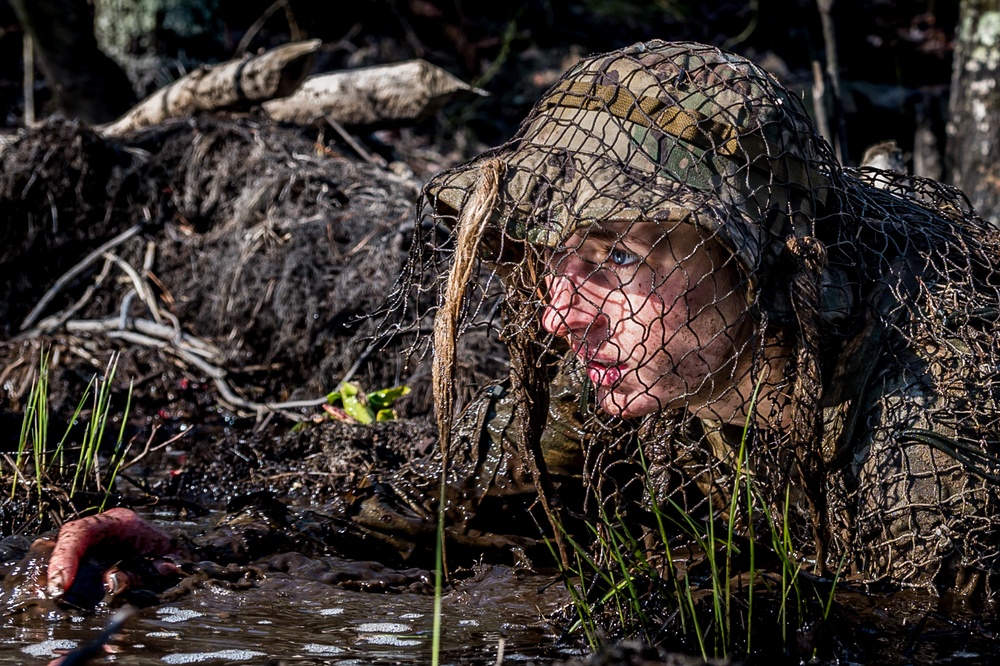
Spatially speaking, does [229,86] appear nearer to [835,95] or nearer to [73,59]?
[73,59]

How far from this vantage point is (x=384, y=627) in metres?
3.24

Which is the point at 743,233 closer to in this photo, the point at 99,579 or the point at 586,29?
the point at 99,579

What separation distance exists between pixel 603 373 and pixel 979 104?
18.6 feet

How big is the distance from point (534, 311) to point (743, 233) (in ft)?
2.06

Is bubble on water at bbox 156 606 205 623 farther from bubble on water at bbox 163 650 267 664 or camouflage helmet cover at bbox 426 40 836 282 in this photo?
camouflage helmet cover at bbox 426 40 836 282

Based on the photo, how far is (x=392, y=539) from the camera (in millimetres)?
4016

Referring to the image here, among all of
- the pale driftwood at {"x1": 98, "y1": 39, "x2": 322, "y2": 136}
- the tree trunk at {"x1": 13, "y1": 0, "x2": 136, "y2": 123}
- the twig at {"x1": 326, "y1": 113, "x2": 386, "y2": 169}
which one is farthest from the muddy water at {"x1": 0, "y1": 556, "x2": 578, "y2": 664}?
the tree trunk at {"x1": 13, "y1": 0, "x2": 136, "y2": 123}

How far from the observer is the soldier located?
9.64ft

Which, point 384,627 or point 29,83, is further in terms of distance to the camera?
point 29,83

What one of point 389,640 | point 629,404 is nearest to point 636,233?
point 629,404

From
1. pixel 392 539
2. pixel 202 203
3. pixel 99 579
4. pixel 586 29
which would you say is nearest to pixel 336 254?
pixel 202 203

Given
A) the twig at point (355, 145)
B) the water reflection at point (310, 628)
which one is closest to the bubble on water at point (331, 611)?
the water reflection at point (310, 628)

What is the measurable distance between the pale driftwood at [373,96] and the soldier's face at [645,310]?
410 cm

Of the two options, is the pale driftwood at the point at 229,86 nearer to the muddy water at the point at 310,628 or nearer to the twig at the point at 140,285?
the twig at the point at 140,285
